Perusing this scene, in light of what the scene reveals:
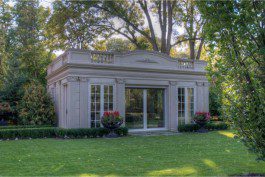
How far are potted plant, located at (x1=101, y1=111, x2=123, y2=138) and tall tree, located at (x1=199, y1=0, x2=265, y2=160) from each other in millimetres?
8566

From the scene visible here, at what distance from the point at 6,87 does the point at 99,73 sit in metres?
9.67

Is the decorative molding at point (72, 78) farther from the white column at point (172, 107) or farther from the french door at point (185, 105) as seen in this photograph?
the french door at point (185, 105)

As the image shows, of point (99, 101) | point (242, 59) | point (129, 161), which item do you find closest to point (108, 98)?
point (99, 101)

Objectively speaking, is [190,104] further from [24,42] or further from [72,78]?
[24,42]

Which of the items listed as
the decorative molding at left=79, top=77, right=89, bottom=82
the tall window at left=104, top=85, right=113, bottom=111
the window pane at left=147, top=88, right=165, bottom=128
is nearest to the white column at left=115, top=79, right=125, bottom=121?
the tall window at left=104, top=85, right=113, bottom=111

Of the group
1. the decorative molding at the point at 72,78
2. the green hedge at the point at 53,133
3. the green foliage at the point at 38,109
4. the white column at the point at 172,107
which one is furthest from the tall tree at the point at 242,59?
the green foliage at the point at 38,109

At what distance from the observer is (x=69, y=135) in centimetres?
1340

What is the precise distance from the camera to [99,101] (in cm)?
1467

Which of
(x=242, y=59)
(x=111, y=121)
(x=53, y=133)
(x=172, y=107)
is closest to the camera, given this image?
(x=242, y=59)

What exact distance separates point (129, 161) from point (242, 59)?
12.9 ft

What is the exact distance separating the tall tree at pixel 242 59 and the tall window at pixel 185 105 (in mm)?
11459

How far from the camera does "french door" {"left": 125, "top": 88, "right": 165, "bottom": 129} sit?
1586cm

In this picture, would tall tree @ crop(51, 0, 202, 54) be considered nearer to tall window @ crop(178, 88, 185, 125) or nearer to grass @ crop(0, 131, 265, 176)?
tall window @ crop(178, 88, 185, 125)

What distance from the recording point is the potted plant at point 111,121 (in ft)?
44.8
